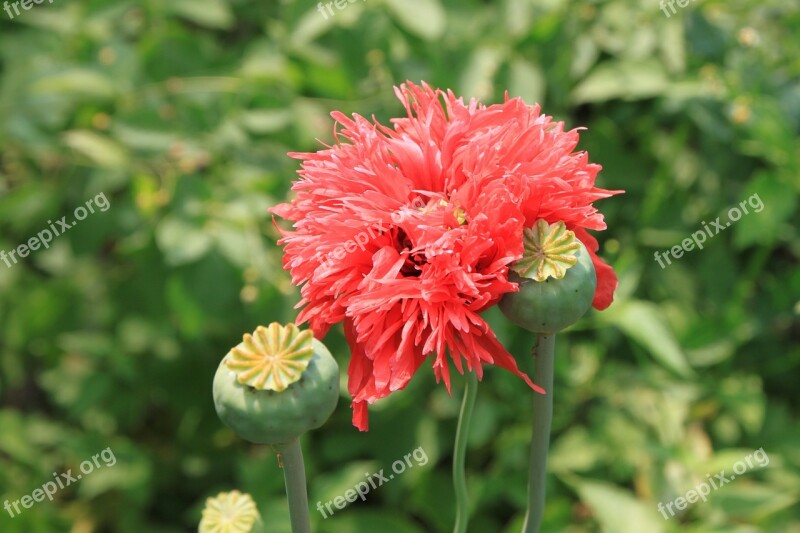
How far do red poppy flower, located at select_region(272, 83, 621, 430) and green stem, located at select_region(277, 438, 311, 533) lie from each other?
7 cm

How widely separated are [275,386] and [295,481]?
0.12 metres

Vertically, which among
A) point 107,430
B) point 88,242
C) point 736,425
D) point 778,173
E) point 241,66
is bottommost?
point 736,425

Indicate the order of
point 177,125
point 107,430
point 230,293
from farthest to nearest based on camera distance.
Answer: point 107,430 < point 177,125 < point 230,293

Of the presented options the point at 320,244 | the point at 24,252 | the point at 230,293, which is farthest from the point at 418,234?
the point at 24,252

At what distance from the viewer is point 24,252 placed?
2518mm

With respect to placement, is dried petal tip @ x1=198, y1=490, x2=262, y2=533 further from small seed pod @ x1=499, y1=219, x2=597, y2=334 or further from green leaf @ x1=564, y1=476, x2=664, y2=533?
green leaf @ x1=564, y1=476, x2=664, y2=533

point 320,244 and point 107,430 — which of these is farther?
point 107,430

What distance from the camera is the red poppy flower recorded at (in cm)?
88

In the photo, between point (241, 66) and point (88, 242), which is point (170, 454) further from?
point (241, 66)

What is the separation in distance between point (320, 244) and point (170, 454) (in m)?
1.92

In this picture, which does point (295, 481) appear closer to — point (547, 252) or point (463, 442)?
point (463, 442)

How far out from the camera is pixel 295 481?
0.92 meters

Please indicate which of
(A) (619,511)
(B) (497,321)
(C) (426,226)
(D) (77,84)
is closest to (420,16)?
(B) (497,321)

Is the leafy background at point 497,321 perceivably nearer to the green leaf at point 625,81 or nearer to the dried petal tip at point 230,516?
the green leaf at point 625,81
